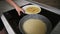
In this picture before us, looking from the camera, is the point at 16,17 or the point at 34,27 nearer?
the point at 34,27

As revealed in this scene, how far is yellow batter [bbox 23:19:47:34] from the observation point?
73cm

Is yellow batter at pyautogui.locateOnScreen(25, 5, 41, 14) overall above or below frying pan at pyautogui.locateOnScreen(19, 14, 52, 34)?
above

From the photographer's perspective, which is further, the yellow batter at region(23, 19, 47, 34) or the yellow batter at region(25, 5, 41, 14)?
the yellow batter at region(25, 5, 41, 14)

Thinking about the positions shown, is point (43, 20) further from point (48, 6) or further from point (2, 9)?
point (2, 9)

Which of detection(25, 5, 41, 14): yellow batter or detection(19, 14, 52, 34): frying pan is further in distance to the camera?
detection(25, 5, 41, 14): yellow batter

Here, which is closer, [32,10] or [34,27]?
[34,27]

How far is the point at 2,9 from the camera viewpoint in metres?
0.98

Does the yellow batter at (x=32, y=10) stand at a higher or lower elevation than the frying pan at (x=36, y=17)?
higher

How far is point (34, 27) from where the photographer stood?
76 cm

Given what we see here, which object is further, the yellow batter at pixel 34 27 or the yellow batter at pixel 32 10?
the yellow batter at pixel 32 10

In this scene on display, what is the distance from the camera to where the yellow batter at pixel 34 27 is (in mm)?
727

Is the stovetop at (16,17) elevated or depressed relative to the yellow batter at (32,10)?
depressed

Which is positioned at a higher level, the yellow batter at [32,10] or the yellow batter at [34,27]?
the yellow batter at [32,10]

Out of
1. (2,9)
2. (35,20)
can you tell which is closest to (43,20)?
(35,20)
